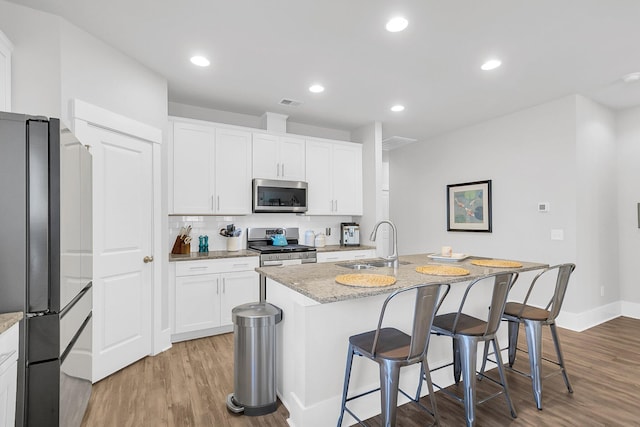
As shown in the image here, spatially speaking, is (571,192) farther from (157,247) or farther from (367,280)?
(157,247)

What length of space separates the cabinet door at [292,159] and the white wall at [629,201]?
4.14 metres

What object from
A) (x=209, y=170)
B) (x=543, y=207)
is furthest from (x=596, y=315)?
(x=209, y=170)

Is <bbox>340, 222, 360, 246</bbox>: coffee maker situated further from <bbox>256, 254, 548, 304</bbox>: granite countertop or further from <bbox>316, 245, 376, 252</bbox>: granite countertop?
<bbox>256, 254, 548, 304</bbox>: granite countertop

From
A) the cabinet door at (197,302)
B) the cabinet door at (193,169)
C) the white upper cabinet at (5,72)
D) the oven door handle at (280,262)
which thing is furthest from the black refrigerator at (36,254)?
the oven door handle at (280,262)

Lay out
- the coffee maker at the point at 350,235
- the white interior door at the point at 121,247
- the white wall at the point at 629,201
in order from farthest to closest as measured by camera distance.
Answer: the coffee maker at the point at 350,235, the white wall at the point at 629,201, the white interior door at the point at 121,247

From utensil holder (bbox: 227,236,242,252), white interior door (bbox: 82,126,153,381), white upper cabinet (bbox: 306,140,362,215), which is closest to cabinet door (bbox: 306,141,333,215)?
white upper cabinet (bbox: 306,140,362,215)

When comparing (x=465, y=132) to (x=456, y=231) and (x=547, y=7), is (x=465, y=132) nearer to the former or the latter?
(x=456, y=231)

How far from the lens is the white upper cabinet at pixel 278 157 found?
413 cm

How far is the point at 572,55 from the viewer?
281 centimetres

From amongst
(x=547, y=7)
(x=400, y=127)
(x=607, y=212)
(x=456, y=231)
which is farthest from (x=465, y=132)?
(x=547, y=7)

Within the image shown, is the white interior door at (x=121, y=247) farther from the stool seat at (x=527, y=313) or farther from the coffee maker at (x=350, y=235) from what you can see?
the stool seat at (x=527, y=313)

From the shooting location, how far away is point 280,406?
7.21 ft

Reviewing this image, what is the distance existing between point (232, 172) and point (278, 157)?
65 cm

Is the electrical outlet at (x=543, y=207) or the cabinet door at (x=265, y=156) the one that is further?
the cabinet door at (x=265, y=156)
